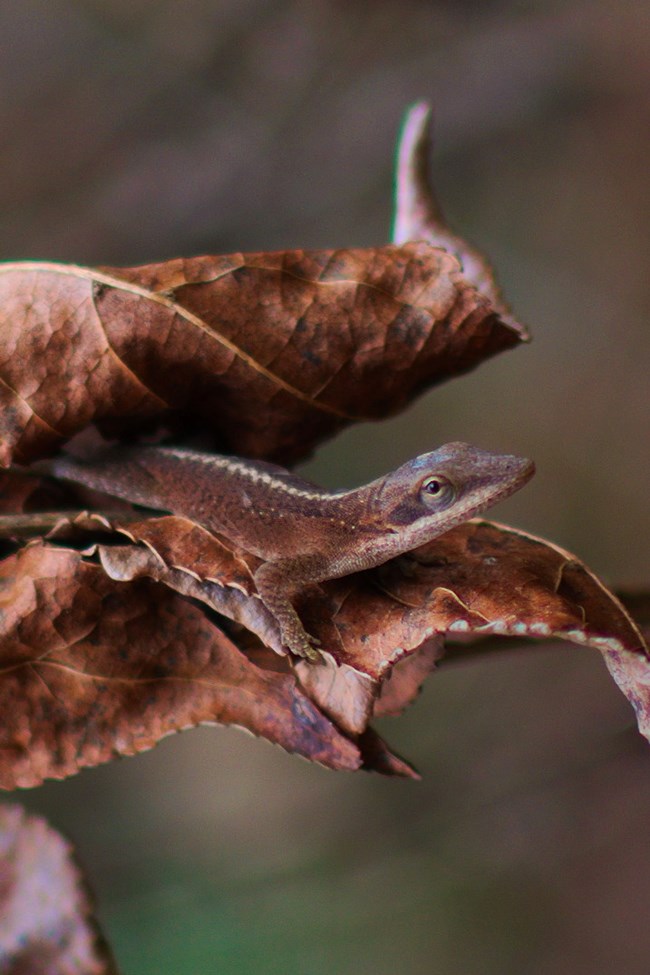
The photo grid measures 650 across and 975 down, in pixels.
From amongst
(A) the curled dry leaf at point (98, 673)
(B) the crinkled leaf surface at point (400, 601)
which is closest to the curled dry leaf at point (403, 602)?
(B) the crinkled leaf surface at point (400, 601)

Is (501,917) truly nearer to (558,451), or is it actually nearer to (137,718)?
(558,451)

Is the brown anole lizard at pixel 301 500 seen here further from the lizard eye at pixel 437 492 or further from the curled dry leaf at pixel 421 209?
the curled dry leaf at pixel 421 209

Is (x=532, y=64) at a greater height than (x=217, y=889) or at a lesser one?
greater

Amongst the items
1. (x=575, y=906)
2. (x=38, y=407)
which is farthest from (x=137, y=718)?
(x=575, y=906)

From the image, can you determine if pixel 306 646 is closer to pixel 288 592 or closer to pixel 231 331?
pixel 288 592

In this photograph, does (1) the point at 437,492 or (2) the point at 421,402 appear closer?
(1) the point at 437,492

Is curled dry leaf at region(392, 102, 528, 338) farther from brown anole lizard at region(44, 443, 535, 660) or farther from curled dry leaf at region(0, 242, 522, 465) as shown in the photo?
brown anole lizard at region(44, 443, 535, 660)

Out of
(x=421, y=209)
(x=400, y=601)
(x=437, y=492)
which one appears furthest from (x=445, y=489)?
(x=421, y=209)
